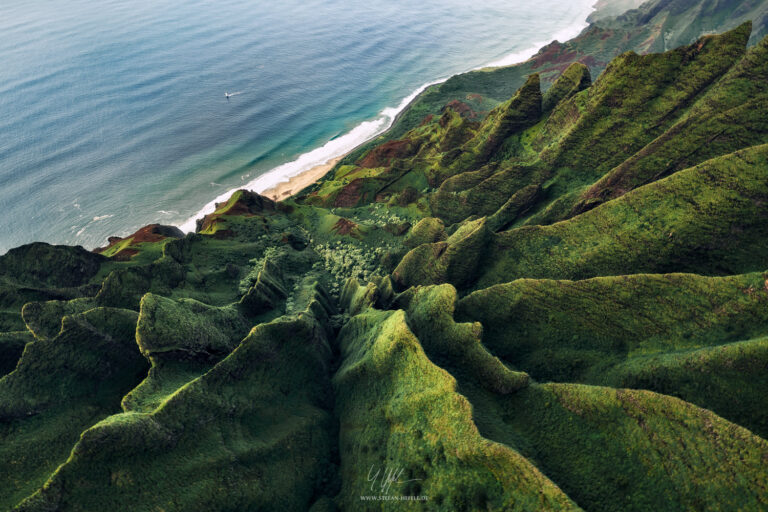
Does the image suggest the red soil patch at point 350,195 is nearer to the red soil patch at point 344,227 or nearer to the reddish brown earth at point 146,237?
the red soil patch at point 344,227

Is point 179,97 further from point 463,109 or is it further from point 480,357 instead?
point 480,357

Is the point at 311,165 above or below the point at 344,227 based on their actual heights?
below

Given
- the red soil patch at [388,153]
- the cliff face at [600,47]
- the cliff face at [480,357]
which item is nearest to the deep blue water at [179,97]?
the cliff face at [600,47]

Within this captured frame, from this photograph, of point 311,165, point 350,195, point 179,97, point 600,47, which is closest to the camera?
point 350,195

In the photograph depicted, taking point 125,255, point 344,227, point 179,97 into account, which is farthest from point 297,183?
point 179,97
